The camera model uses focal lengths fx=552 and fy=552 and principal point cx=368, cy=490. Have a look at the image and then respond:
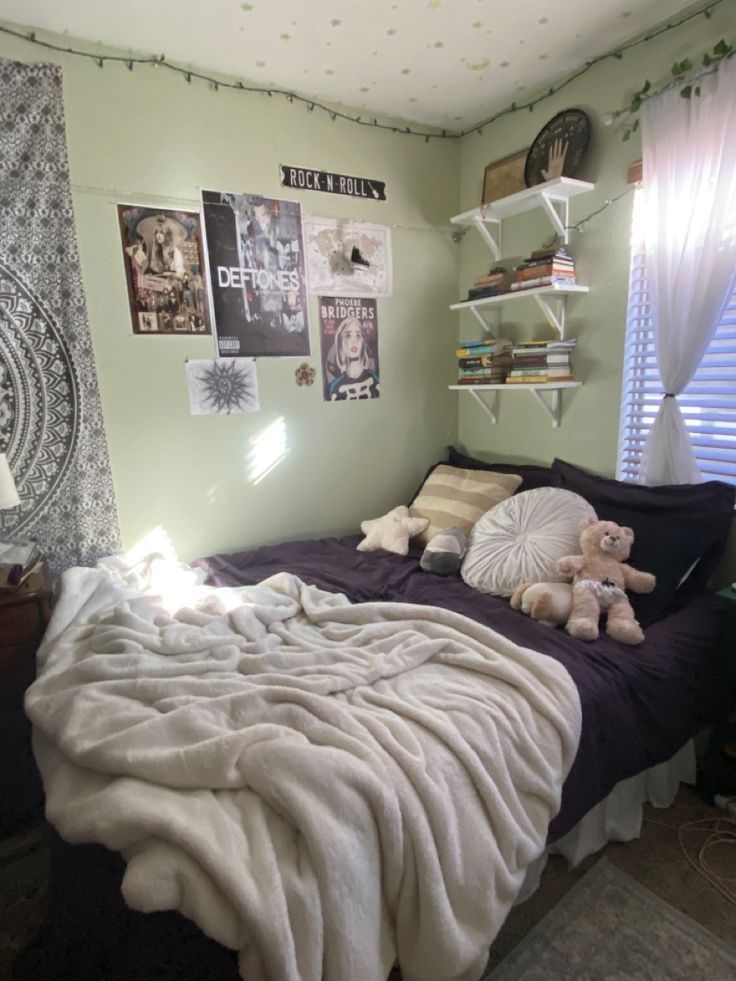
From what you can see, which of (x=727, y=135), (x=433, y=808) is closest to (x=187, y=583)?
(x=433, y=808)

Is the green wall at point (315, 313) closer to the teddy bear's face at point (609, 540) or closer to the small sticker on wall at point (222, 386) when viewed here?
the small sticker on wall at point (222, 386)

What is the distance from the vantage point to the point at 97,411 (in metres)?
2.12

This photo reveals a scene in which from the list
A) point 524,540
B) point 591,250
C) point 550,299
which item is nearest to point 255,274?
point 550,299

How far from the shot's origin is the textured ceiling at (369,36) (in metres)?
1.79

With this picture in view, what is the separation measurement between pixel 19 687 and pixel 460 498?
70.5 inches

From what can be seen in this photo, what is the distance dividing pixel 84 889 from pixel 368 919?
64 centimetres

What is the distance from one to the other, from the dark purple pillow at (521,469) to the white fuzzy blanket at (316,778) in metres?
1.18

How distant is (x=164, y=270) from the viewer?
2182 mm

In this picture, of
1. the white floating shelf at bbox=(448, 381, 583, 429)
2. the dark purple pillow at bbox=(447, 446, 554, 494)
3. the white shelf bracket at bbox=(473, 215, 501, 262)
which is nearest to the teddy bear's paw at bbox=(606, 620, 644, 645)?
the dark purple pillow at bbox=(447, 446, 554, 494)

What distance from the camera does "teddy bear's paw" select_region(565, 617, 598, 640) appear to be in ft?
5.42

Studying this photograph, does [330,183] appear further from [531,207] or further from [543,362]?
[543,362]

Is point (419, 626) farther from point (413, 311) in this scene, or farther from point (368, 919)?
point (413, 311)

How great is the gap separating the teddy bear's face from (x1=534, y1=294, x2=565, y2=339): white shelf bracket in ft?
3.26

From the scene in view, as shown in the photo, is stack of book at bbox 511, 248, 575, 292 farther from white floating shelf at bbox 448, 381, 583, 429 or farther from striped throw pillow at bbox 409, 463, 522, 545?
striped throw pillow at bbox 409, 463, 522, 545
